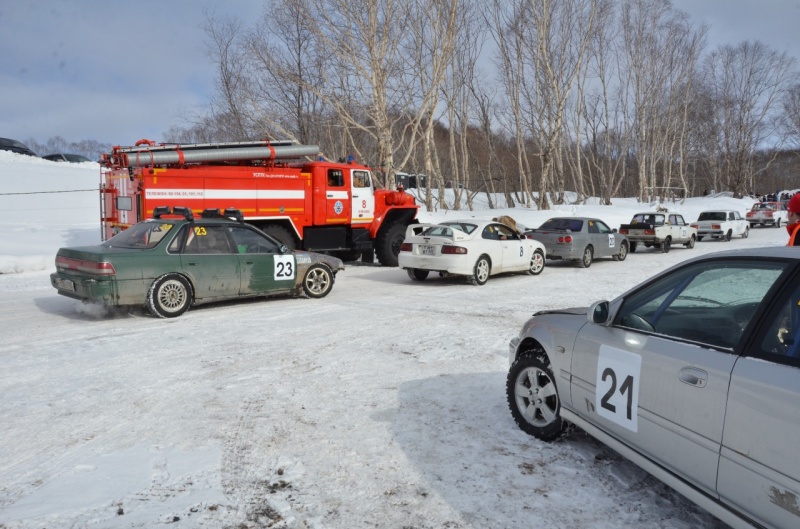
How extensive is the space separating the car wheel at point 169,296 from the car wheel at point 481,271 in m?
5.93

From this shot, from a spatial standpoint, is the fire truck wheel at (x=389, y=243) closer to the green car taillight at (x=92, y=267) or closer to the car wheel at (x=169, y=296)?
the car wheel at (x=169, y=296)

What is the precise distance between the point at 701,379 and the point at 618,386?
637 millimetres

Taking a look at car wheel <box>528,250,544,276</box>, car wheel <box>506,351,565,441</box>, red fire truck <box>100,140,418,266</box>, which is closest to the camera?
car wheel <box>506,351,565,441</box>

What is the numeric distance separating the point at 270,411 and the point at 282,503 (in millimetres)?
1524

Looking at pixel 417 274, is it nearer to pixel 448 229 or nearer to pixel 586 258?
pixel 448 229

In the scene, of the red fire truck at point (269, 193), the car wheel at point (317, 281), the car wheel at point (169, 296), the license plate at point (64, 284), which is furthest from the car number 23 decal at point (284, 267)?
the red fire truck at point (269, 193)

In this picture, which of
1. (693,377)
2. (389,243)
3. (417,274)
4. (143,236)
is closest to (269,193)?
(389,243)

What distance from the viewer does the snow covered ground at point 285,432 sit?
10.4 ft

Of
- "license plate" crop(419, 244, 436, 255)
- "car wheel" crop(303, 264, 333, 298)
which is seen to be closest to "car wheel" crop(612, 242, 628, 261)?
"license plate" crop(419, 244, 436, 255)

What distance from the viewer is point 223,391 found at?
518 centimetres

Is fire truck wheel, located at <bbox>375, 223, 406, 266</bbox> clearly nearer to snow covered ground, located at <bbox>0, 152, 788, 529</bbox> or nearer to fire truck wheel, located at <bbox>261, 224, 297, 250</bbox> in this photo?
fire truck wheel, located at <bbox>261, 224, 297, 250</bbox>

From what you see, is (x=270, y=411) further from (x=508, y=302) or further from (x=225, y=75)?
(x=225, y=75)

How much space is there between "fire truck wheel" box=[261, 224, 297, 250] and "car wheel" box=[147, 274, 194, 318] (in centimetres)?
519

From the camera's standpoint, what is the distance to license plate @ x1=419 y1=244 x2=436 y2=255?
1200 cm
